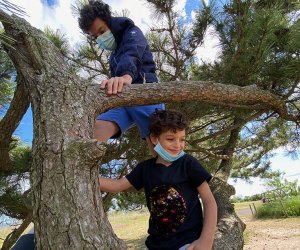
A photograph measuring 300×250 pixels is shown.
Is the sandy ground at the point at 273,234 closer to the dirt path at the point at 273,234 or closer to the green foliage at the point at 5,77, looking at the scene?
the dirt path at the point at 273,234

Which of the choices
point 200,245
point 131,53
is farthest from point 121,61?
point 200,245

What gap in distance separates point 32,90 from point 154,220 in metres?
0.56

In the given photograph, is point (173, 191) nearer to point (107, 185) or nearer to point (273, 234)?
point (107, 185)

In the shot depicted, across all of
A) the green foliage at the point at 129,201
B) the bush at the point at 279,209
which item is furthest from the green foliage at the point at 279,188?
the green foliage at the point at 129,201

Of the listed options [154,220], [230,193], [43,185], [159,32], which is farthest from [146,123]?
[159,32]

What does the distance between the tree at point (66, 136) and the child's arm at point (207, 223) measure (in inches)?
11.0

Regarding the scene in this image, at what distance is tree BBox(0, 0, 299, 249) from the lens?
2.74ft

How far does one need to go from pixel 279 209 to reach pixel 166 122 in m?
8.75

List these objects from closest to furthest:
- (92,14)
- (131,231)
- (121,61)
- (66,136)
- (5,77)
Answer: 1. (66,136)
2. (121,61)
3. (92,14)
4. (5,77)
5. (131,231)

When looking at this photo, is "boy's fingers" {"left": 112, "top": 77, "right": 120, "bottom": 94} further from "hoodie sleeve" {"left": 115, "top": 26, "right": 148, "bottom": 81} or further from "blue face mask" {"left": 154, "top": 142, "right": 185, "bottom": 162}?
"blue face mask" {"left": 154, "top": 142, "right": 185, "bottom": 162}

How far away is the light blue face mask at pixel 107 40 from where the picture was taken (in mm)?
1552

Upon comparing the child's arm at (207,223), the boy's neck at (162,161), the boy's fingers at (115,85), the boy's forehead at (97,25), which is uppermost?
the boy's forehead at (97,25)

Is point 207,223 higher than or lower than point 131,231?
higher

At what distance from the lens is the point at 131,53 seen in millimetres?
1389
